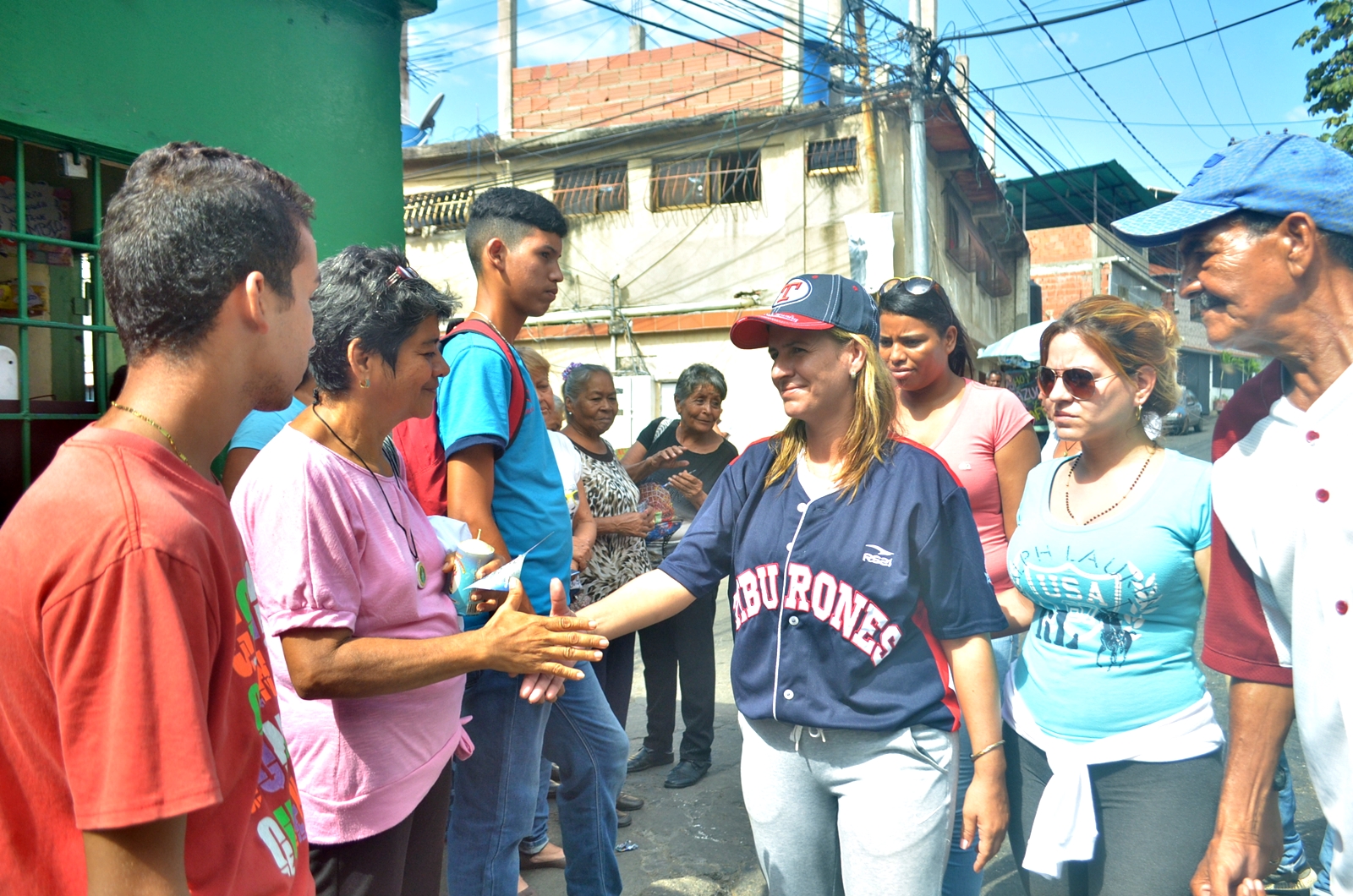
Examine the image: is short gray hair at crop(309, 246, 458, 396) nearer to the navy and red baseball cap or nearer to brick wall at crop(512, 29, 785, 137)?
the navy and red baseball cap

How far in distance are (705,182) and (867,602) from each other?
43.6 ft

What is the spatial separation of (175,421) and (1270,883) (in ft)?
12.4

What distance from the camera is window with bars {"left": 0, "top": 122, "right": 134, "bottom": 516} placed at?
3.45 metres

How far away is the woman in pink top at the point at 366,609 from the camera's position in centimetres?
169

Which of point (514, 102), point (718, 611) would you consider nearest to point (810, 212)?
point (514, 102)

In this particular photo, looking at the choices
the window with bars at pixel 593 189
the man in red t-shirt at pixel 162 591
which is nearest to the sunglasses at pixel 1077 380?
the man in red t-shirt at pixel 162 591

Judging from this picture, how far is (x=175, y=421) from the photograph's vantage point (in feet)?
3.70

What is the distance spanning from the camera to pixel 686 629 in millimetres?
4590

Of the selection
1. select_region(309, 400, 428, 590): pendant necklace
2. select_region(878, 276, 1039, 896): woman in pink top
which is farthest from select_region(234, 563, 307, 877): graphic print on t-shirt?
select_region(878, 276, 1039, 896): woman in pink top

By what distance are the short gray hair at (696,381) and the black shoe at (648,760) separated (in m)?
1.88

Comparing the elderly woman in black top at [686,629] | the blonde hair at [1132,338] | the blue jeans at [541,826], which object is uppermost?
the blonde hair at [1132,338]

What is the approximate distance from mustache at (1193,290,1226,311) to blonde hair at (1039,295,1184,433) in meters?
0.72

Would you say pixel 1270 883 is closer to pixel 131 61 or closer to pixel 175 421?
pixel 175 421

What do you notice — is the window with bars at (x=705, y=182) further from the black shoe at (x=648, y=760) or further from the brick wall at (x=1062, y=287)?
the brick wall at (x=1062, y=287)
